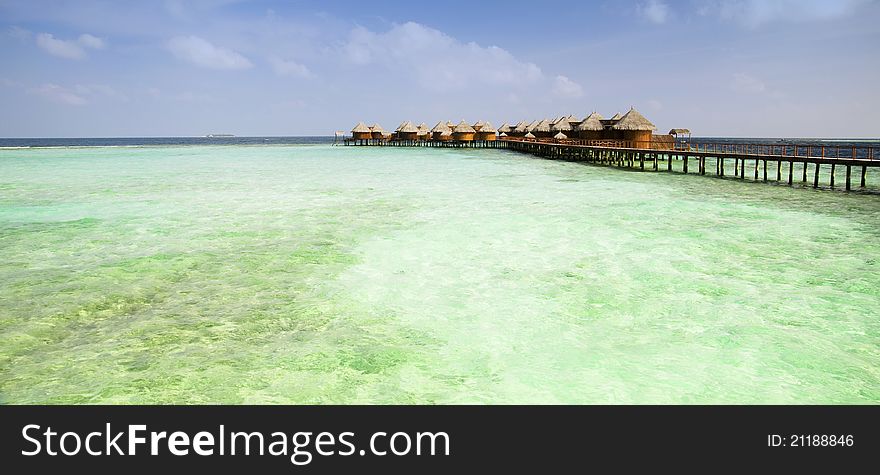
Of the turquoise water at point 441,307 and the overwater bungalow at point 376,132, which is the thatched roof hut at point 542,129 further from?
the turquoise water at point 441,307

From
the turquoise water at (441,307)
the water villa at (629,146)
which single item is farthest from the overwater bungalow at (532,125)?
the turquoise water at (441,307)

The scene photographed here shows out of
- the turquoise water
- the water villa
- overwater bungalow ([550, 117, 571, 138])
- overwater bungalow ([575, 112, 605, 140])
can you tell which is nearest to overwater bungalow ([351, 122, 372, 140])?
the water villa

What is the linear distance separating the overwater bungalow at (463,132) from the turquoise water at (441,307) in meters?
59.4

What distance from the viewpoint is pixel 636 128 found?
38.3 m

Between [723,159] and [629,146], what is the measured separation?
8107 millimetres

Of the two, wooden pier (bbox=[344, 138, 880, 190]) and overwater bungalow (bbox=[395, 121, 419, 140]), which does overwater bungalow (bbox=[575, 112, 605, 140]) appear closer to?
wooden pier (bbox=[344, 138, 880, 190])

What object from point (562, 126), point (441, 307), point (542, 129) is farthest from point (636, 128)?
point (441, 307)

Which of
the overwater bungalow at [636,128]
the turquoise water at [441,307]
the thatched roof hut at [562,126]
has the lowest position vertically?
the turquoise water at [441,307]

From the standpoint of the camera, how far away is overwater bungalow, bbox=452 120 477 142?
2864 inches

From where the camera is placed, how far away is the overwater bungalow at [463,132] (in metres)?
72.8

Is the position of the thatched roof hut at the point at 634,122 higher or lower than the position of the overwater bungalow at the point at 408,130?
lower

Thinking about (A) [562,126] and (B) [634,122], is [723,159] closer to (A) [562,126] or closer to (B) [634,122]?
(B) [634,122]

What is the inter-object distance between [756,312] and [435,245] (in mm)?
5676
